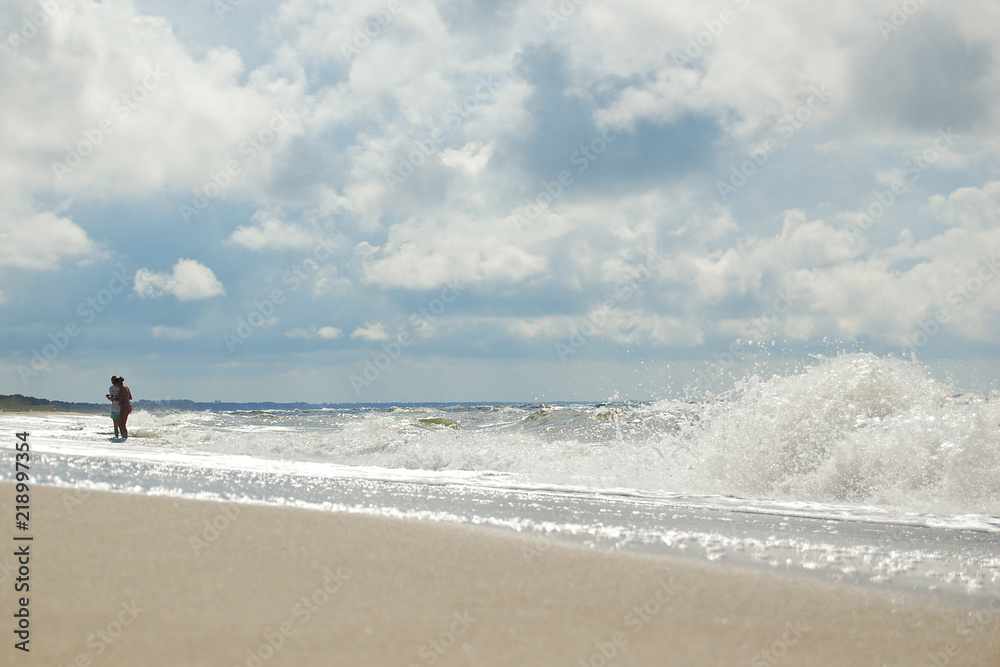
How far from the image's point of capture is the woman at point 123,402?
56.0 feet

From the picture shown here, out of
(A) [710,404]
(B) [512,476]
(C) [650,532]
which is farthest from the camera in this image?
(A) [710,404]

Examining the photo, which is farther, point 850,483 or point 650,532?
point 850,483

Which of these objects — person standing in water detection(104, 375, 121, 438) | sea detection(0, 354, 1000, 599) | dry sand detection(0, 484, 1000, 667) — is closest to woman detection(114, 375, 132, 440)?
person standing in water detection(104, 375, 121, 438)

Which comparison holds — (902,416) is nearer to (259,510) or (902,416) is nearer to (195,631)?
(259,510)

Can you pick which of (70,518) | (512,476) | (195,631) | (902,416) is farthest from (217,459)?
(902,416)

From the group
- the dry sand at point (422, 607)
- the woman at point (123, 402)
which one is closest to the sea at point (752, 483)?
the dry sand at point (422, 607)

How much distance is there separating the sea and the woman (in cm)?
581

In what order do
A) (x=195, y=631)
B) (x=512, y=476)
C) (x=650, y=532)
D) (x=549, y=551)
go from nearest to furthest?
(x=195, y=631) → (x=549, y=551) → (x=650, y=532) → (x=512, y=476)

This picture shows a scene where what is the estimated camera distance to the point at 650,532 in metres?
5.30

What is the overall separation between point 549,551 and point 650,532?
125cm

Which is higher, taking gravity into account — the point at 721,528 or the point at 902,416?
the point at 902,416

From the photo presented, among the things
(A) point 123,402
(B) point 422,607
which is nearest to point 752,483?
(B) point 422,607

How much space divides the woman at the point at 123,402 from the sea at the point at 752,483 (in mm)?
5806

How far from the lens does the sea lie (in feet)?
16.1
